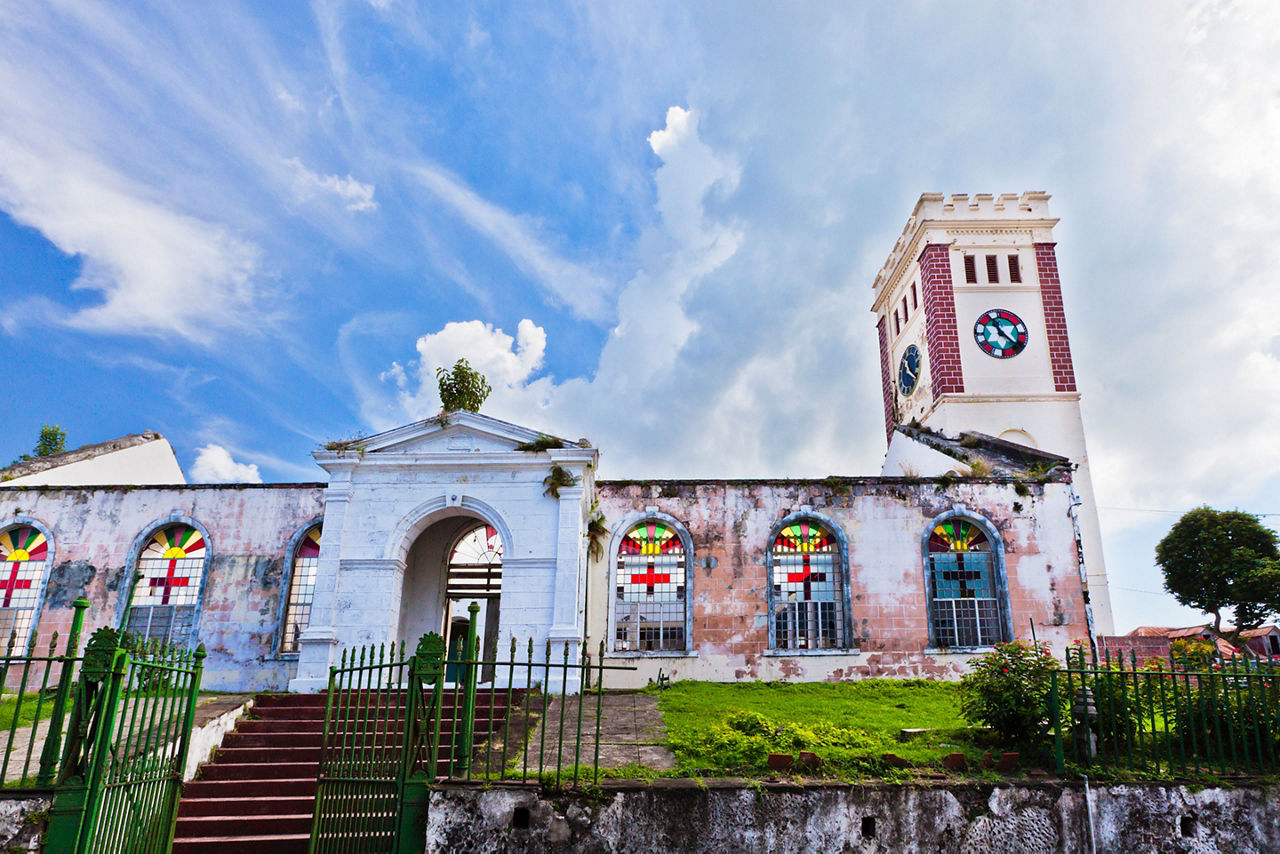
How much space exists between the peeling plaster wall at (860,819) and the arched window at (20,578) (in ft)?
45.6

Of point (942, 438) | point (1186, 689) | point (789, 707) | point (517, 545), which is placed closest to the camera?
point (1186, 689)

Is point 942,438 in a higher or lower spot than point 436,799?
higher

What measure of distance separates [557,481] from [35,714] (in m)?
8.05

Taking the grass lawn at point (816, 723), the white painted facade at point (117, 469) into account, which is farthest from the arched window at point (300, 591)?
the grass lawn at point (816, 723)

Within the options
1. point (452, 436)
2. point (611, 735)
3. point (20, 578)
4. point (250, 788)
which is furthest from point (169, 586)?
point (611, 735)

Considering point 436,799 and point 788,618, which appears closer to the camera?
point 436,799

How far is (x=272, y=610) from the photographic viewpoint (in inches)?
659

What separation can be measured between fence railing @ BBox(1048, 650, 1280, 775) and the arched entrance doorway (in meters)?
10.1

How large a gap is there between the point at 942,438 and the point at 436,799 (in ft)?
59.2

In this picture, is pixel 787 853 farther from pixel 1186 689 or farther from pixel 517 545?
pixel 517 545

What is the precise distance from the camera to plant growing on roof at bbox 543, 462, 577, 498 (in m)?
14.5

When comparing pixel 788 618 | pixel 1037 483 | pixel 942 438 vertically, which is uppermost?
pixel 942 438

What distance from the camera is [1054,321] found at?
84.9ft

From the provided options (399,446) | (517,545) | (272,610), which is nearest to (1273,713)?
(517,545)
